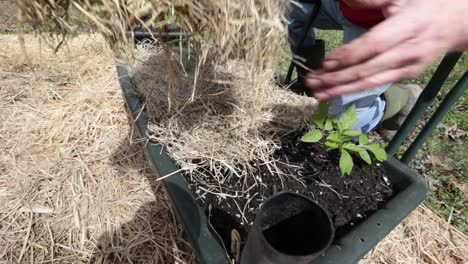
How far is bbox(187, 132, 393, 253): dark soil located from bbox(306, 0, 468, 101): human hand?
501mm

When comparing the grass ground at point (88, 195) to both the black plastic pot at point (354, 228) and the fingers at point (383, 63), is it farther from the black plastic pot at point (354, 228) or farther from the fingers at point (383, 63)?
the fingers at point (383, 63)

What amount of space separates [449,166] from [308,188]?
1.37 metres

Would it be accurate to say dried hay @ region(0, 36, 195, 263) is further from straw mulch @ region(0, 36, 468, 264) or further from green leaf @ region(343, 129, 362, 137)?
green leaf @ region(343, 129, 362, 137)

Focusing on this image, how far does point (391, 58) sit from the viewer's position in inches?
25.4

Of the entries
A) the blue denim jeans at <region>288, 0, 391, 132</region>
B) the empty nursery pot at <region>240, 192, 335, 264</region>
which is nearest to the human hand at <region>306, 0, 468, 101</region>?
the empty nursery pot at <region>240, 192, 335, 264</region>

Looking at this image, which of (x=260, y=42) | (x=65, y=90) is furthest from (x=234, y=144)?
(x=65, y=90)

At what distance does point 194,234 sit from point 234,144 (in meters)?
0.42

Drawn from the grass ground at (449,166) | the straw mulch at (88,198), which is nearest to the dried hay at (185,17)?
the straw mulch at (88,198)

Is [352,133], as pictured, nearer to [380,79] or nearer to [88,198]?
[380,79]

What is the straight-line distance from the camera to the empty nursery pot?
2.28ft

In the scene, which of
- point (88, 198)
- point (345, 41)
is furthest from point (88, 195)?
point (345, 41)

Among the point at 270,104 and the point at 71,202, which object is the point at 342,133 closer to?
the point at 270,104

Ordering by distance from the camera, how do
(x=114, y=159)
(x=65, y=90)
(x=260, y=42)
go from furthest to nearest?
(x=65, y=90) → (x=114, y=159) → (x=260, y=42)

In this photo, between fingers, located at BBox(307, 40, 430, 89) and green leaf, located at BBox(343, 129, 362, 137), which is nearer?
fingers, located at BBox(307, 40, 430, 89)
